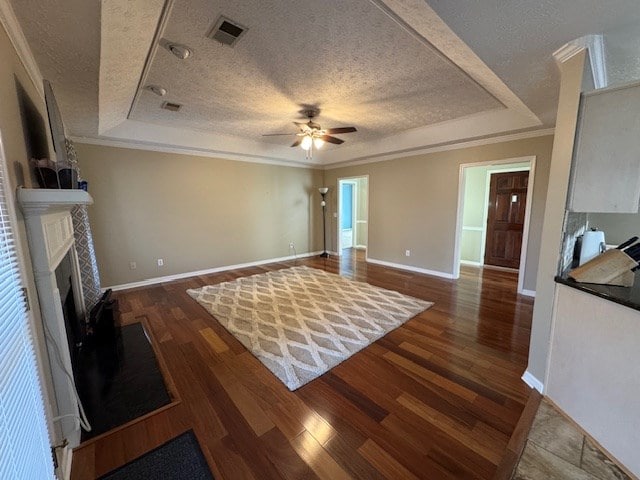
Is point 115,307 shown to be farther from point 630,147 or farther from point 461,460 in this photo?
point 630,147

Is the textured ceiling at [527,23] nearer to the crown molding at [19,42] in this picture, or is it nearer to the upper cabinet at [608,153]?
the upper cabinet at [608,153]

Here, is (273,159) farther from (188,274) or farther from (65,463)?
(65,463)

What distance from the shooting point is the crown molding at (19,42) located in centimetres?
128

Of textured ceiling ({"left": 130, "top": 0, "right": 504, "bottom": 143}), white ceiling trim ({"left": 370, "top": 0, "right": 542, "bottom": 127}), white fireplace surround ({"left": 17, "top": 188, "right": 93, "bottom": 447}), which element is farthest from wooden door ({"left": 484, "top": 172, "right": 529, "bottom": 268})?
white fireplace surround ({"left": 17, "top": 188, "right": 93, "bottom": 447})

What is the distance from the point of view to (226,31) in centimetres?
175

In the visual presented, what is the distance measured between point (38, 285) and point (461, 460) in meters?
2.40

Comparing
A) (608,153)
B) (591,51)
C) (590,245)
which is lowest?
(590,245)

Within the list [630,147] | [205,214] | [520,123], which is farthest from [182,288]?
[520,123]

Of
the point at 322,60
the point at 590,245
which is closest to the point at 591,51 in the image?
the point at 590,245

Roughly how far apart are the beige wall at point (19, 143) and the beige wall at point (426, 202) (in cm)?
492

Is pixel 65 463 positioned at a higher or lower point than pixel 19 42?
lower

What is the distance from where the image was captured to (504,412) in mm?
1679

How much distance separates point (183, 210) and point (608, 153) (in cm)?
509

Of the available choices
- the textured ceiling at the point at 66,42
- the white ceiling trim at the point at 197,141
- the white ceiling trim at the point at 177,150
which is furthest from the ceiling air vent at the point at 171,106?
the white ceiling trim at the point at 177,150
